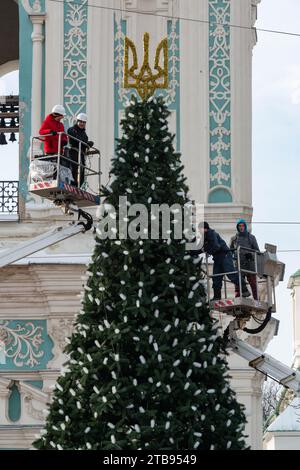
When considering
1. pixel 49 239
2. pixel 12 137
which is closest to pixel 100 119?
pixel 12 137

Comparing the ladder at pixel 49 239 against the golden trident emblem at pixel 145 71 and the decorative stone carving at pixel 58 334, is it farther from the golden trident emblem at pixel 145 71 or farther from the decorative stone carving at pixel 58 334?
A: the decorative stone carving at pixel 58 334

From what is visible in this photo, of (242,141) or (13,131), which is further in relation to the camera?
(13,131)

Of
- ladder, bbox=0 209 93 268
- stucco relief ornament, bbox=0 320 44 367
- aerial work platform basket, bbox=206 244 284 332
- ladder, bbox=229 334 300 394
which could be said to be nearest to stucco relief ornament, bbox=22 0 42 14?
stucco relief ornament, bbox=0 320 44 367

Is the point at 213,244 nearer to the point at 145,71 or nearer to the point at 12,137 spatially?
the point at 145,71

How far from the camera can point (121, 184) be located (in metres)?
18.1

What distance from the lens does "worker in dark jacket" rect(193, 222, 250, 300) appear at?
2020 centimetres

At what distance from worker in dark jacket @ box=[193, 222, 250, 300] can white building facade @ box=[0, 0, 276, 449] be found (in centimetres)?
414

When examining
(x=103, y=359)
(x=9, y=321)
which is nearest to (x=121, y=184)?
(x=103, y=359)

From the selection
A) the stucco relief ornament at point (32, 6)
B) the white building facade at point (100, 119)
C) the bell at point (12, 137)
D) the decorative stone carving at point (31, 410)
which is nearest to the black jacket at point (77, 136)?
the white building facade at point (100, 119)

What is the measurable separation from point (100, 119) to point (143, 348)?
8.17 metres

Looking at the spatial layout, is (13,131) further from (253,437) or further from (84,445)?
(84,445)

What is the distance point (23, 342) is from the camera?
973 inches

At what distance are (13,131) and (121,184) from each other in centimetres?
932

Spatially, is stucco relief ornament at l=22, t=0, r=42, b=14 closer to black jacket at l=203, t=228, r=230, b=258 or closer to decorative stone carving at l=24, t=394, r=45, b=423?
decorative stone carving at l=24, t=394, r=45, b=423
